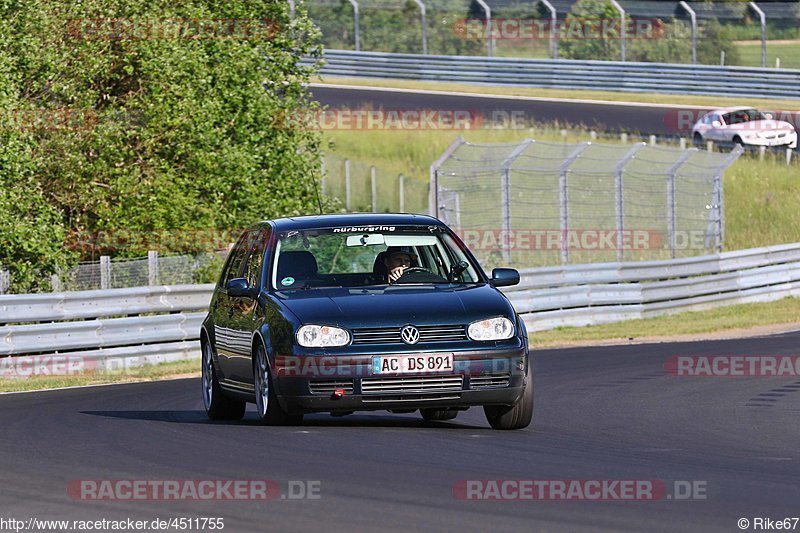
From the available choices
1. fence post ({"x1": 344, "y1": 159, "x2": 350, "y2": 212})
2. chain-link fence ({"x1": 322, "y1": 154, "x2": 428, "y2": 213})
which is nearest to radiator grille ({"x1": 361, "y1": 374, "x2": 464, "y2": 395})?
chain-link fence ({"x1": 322, "y1": 154, "x2": 428, "y2": 213})

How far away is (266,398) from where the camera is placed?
442 inches

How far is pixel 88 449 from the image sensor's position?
397 inches

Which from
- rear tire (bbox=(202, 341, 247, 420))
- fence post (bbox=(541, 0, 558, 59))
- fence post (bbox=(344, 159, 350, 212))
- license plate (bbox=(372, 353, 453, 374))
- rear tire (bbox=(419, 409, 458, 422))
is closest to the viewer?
license plate (bbox=(372, 353, 453, 374))

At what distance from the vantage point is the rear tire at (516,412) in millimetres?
11062

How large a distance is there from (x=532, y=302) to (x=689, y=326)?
2.74 metres

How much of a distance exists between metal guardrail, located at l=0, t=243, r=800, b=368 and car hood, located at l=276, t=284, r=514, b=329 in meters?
8.41

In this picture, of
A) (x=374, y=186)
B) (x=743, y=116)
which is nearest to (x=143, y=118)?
(x=374, y=186)

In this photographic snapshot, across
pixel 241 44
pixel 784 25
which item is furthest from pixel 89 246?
pixel 784 25

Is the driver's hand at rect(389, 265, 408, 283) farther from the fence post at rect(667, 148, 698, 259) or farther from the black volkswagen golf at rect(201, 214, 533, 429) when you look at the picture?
the fence post at rect(667, 148, 698, 259)

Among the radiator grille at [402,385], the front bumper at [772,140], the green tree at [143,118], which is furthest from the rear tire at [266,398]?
the front bumper at [772,140]

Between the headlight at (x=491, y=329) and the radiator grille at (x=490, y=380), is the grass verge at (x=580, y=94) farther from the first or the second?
the radiator grille at (x=490, y=380)

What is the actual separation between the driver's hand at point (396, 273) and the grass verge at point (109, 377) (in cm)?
676

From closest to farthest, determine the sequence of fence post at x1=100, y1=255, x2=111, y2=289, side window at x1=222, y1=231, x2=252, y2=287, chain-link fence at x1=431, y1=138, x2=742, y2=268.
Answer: side window at x1=222, y1=231, x2=252, y2=287
fence post at x1=100, y1=255, x2=111, y2=289
chain-link fence at x1=431, y1=138, x2=742, y2=268

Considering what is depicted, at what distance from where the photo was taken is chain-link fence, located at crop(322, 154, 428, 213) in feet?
116
